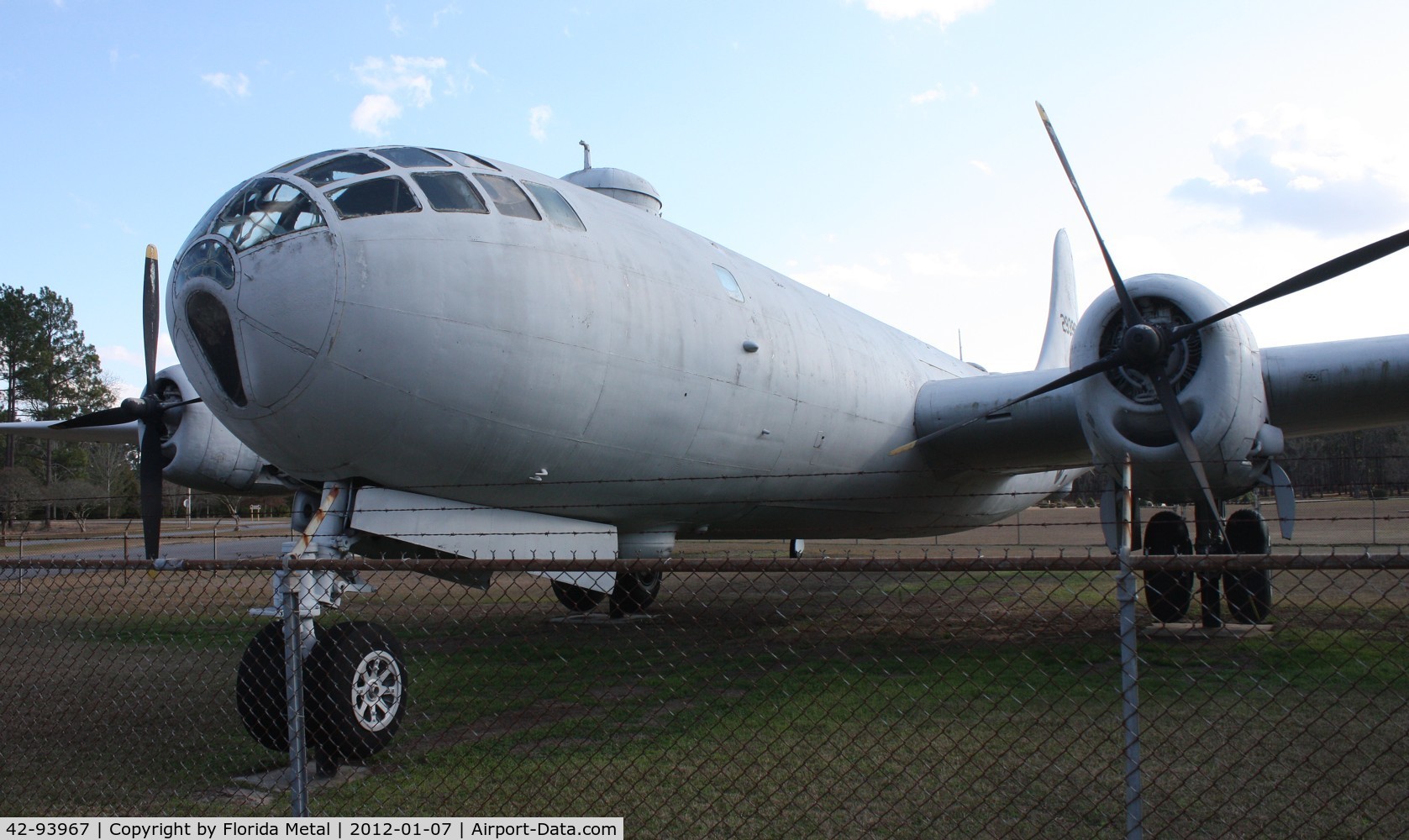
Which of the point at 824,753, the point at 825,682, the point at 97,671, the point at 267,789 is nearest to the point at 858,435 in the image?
the point at 825,682

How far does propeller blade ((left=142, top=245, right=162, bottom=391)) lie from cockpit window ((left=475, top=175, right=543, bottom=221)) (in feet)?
15.1

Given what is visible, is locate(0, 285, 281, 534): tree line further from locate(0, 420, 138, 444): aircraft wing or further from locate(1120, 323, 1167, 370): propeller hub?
locate(1120, 323, 1167, 370): propeller hub

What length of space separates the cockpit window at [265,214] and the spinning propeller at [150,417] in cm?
335

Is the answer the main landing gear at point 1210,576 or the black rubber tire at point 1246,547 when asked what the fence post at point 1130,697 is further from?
the black rubber tire at point 1246,547

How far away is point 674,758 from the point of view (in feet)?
17.8

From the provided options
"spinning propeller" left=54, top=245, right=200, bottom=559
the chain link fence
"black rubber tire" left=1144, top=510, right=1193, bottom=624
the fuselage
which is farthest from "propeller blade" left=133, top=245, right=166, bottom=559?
"black rubber tire" left=1144, top=510, right=1193, bottom=624

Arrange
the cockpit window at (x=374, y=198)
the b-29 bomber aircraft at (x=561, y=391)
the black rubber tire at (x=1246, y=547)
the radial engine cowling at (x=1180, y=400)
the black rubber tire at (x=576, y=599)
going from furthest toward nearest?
the black rubber tire at (x=576, y=599) → the black rubber tire at (x=1246, y=547) → the radial engine cowling at (x=1180, y=400) → the cockpit window at (x=374, y=198) → the b-29 bomber aircraft at (x=561, y=391)

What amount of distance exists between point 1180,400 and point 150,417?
1023cm

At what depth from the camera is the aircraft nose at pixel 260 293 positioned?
6191 mm

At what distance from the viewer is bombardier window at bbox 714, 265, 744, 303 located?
9.23m

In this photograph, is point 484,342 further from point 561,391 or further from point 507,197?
point 507,197

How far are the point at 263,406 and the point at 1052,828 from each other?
18.2ft

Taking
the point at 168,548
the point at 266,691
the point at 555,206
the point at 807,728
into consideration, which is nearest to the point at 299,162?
the point at 555,206

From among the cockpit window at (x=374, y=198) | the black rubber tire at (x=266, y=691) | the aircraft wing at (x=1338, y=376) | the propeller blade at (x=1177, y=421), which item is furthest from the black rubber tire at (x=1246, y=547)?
the black rubber tire at (x=266, y=691)
